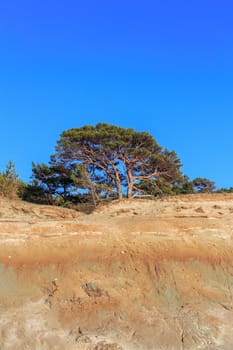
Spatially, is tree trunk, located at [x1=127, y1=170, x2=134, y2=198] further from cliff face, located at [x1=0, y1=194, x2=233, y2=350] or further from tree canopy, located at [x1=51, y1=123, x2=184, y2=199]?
cliff face, located at [x1=0, y1=194, x2=233, y2=350]

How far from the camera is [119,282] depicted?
9.30m

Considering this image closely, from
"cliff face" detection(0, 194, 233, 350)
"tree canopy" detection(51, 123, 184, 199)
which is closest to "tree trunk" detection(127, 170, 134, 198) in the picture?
"tree canopy" detection(51, 123, 184, 199)

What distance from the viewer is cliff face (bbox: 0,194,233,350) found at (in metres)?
7.71

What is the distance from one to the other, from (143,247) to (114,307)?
88.9 inches

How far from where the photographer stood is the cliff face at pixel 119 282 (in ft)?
25.3

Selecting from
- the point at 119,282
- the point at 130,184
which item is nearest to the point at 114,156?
the point at 130,184

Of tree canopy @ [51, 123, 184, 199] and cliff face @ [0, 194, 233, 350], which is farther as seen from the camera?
tree canopy @ [51, 123, 184, 199]

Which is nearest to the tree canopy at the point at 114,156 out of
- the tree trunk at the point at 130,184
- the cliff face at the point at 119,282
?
the tree trunk at the point at 130,184

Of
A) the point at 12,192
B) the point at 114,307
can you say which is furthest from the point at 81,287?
the point at 12,192

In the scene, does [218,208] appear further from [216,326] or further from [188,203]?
[216,326]

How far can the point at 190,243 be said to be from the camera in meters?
10.6

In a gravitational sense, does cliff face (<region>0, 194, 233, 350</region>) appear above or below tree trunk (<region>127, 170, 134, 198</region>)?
below

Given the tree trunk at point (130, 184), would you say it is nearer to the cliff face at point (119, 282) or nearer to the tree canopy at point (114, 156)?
the tree canopy at point (114, 156)

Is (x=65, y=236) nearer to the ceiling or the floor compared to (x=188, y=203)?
nearer to the floor
